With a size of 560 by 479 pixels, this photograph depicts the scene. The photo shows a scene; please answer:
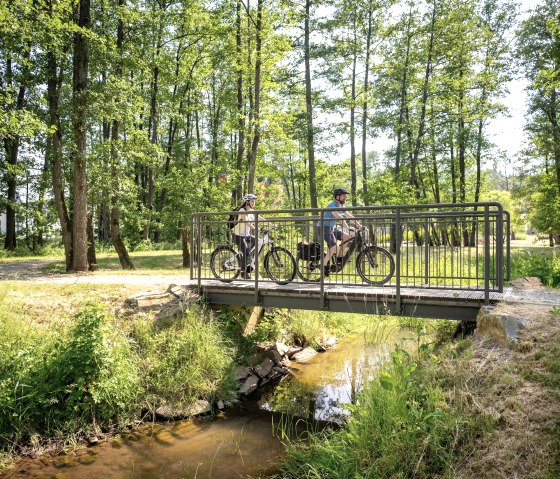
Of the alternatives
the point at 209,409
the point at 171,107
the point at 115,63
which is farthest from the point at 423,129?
the point at 209,409

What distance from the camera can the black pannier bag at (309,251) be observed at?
325 inches

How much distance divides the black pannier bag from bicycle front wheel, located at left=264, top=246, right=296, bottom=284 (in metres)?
0.23

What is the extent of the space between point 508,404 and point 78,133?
1215 centimetres

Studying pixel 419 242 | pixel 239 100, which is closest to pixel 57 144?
pixel 239 100

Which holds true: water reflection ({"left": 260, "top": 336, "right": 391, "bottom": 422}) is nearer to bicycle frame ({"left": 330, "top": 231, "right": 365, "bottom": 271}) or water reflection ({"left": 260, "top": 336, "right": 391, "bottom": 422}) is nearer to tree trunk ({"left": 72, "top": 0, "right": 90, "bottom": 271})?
bicycle frame ({"left": 330, "top": 231, "right": 365, "bottom": 271})

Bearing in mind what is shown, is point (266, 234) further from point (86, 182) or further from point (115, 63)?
point (115, 63)

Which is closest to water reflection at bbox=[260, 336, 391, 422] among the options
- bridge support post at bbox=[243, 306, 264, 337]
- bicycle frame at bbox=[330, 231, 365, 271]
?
bridge support post at bbox=[243, 306, 264, 337]

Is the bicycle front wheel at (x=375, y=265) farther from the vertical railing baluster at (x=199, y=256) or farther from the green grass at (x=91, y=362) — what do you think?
the vertical railing baluster at (x=199, y=256)

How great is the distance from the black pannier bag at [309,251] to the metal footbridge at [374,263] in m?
0.02

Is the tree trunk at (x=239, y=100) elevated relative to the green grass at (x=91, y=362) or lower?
elevated

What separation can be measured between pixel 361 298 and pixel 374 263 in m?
0.93

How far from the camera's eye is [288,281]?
8.51 m

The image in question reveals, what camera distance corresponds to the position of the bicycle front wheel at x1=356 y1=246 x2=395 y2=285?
303 inches

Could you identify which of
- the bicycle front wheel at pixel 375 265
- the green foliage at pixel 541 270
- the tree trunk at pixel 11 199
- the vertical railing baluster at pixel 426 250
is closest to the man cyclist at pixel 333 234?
the bicycle front wheel at pixel 375 265
